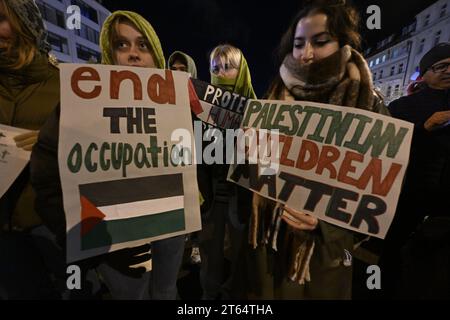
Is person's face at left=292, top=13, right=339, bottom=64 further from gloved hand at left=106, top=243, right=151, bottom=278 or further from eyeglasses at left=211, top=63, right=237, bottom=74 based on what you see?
gloved hand at left=106, top=243, right=151, bottom=278

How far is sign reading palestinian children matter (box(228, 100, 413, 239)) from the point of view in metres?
0.95

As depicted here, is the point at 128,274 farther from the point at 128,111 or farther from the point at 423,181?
the point at 423,181

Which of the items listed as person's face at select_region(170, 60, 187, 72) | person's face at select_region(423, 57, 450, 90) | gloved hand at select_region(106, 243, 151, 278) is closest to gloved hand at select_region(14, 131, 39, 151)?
gloved hand at select_region(106, 243, 151, 278)

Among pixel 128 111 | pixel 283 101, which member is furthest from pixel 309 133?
pixel 128 111

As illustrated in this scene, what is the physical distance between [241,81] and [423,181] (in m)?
1.55

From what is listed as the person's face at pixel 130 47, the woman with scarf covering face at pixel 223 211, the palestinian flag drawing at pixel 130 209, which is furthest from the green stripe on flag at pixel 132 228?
the person's face at pixel 130 47

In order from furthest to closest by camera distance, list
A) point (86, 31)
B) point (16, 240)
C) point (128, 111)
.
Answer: point (86, 31)
point (16, 240)
point (128, 111)

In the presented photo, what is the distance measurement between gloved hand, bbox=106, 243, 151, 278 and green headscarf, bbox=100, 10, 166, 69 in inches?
44.8

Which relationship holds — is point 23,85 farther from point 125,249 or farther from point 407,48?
point 407,48

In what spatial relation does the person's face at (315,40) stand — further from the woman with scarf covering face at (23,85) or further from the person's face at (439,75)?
the woman with scarf covering face at (23,85)

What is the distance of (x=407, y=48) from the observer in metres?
27.6

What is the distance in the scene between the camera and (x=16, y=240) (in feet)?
3.84

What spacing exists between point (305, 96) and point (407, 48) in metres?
38.5

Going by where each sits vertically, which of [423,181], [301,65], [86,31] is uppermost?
[86,31]
